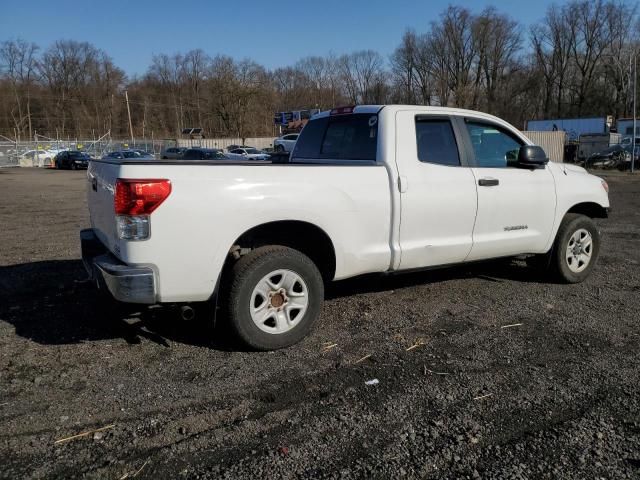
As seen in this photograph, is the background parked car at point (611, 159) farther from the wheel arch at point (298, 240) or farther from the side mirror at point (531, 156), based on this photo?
the wheel arch at point (298, 240)

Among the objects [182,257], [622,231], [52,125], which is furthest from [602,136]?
[52,125]

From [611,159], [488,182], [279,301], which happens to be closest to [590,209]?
[488,182]

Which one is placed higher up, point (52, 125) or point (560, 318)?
point (52, 125)

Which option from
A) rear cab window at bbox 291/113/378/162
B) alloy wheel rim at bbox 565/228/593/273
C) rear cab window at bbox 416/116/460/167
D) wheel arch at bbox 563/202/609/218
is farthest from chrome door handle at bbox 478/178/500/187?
wheel arch at bbox 563/202/609/218

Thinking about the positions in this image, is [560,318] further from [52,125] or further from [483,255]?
[52,125]

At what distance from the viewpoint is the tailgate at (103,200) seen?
12.1ft

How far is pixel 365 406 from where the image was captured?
3.27 metres

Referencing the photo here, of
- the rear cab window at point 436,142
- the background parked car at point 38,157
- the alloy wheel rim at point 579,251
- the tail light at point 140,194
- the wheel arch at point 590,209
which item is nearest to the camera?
the tail light at point 140,194

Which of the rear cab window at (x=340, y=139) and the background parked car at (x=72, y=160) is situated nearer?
the rear cab window at (x=340, y=139)

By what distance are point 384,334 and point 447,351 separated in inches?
22.5

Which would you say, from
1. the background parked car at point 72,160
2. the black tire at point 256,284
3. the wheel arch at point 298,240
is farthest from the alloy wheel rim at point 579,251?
the background parked car at point 72,160

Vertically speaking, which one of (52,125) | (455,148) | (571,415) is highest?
(52,125)

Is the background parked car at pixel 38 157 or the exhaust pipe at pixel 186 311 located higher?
the background parked car at pixel 38 157

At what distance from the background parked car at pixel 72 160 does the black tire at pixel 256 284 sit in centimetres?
4411
